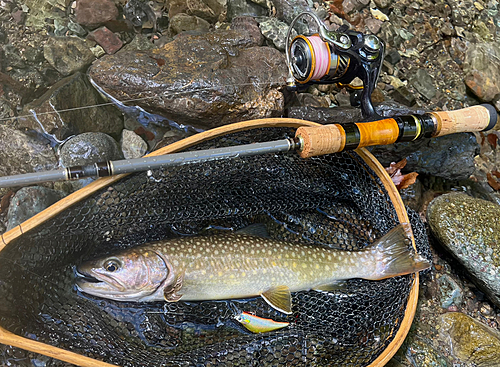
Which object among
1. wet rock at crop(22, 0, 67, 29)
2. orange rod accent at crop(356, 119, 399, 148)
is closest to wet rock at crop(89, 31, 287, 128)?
wet rock at crop(22, 0, 67, 29)

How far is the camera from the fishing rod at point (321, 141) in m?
2.29

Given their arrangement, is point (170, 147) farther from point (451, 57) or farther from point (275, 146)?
point (451, 57)

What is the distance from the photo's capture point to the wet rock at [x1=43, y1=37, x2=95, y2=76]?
11.2 feet

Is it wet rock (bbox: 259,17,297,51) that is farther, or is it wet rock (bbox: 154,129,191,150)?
wet rock (bbox: 259,17,297,51)

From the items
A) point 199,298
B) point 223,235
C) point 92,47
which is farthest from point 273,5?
point 199,298

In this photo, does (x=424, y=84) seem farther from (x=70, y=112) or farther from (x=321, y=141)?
(x=70, y=112)

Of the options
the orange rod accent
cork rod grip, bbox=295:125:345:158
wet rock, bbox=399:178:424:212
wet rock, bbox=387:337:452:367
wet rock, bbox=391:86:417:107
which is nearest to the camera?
cork rod grip, bbox=295:125:345:158

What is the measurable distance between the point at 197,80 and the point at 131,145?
2.69 ft

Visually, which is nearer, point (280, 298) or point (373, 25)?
point (280, 298)

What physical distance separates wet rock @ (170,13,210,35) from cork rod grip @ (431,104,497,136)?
228 centimetres

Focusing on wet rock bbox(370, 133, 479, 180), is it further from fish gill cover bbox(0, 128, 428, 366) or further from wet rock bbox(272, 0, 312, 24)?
wet rock bbox(272, 0, 312, 24)

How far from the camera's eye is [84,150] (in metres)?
3.16

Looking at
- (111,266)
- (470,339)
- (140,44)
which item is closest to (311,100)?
(140,44)

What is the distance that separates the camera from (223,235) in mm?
2885
